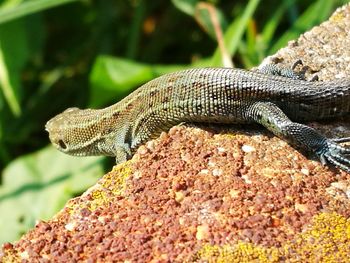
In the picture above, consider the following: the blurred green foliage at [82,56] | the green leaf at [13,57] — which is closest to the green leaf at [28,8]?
the blurred green foliage at [82,56]

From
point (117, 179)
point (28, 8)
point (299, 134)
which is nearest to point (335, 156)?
point (299, 134)

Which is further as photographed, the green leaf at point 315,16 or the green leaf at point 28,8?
the green leaf at point 315,16

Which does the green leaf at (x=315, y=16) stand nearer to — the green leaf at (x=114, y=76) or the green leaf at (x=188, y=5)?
the green leaf at (x=188, y=5)

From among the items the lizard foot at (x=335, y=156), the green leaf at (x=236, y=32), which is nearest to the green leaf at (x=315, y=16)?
the green leaf at (x=236, y=32)

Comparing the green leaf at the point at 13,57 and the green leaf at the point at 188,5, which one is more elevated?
the green leaf at the point at 188,5

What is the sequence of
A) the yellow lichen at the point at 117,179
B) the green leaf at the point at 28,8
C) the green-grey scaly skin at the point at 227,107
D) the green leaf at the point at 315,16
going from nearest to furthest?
the yellow lichen at the point at 117,179 → the green-grey scaly skin at the point at 227,107 → the green leaf at the point at 28,8 → the green leaf at the point at 315,16

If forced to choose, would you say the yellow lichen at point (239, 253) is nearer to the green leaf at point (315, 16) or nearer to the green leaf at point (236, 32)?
the green leaf at point (236, 32)

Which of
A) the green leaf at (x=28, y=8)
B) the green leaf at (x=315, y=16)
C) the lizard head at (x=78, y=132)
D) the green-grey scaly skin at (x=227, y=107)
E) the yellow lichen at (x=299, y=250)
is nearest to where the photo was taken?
the yellow lichen at (x=299, y=250)

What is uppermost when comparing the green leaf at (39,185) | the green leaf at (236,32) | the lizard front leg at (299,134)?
the lizard front leg at (299,134)
